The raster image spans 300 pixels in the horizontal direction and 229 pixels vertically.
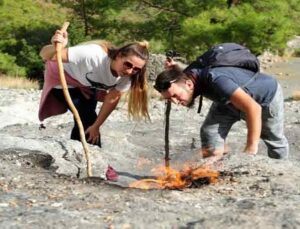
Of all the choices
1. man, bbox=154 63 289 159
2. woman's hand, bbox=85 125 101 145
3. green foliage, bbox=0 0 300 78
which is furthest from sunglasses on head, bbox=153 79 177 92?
green foliage, bbox=0 0 300 78

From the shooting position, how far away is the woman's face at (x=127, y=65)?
4.29 meters

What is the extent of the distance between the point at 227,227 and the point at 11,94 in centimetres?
1061

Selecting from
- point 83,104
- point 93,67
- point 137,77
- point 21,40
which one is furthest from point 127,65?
point 21,40

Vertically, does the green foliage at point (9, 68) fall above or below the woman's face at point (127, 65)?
below

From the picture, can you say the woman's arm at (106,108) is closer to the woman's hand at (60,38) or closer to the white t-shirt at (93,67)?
the white t-shirt at (93,67)

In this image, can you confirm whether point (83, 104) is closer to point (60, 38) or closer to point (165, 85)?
point (60, 38)

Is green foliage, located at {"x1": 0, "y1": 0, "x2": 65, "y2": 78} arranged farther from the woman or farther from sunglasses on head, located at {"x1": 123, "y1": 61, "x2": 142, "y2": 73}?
sunglasses on head, located at {"x1": 123, "y1": 61, "x2": 142, "y2": 73}

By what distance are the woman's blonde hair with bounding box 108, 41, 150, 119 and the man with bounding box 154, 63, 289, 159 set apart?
25 cm

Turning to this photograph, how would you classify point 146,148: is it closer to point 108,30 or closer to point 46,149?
point 46,149

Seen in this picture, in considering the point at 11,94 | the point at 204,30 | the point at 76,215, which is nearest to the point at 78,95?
the point at 76,215

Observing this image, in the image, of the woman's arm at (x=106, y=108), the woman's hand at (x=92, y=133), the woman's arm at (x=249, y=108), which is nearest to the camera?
the woman's arm at (x=249, y=108)

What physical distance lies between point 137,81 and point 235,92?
3.02 ft

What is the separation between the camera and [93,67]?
4535 millimetres

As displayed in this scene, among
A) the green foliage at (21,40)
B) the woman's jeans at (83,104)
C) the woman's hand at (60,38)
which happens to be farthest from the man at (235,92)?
the green foliage at (21,40)
